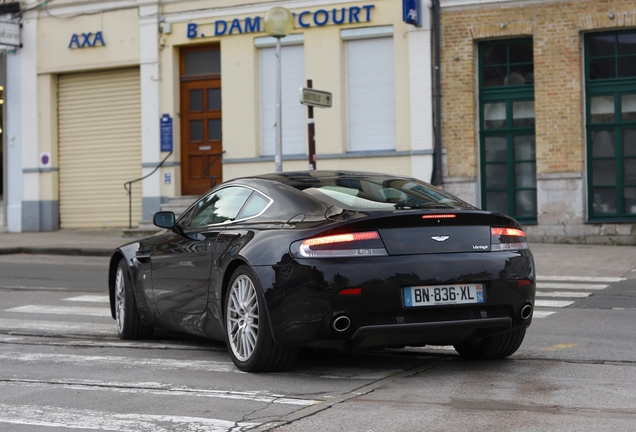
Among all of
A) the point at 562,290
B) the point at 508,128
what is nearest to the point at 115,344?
the point at 562,290

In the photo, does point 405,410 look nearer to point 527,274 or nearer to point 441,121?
point 527,274

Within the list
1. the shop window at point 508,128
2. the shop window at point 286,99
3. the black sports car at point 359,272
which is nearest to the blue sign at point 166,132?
the shop window at point 286,99

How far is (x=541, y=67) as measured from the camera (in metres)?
21.2

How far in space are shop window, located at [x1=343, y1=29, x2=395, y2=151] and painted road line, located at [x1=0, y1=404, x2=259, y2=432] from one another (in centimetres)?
1746

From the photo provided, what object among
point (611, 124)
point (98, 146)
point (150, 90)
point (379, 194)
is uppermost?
point (150, 90)

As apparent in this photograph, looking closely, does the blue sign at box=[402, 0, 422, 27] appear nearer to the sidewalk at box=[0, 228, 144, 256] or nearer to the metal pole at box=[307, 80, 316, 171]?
the metal pole at box=[307, 80, 316, 171]

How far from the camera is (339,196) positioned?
7.25 m

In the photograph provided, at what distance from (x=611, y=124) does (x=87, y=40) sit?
12.8 m

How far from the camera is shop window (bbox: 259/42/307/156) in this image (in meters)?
24.0

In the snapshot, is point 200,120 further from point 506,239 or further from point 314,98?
point 506,239

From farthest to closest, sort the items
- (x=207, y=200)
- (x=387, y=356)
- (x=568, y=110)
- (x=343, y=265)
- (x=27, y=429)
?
(x=568, y=110), (x=207, y=200), (x=387, y=356), (x=343, y=265), (x=27, y=429)

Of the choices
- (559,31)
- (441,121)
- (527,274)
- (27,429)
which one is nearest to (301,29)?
(441,121)

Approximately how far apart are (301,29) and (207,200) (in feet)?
51.5

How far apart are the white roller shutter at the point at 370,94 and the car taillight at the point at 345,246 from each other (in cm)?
1637
